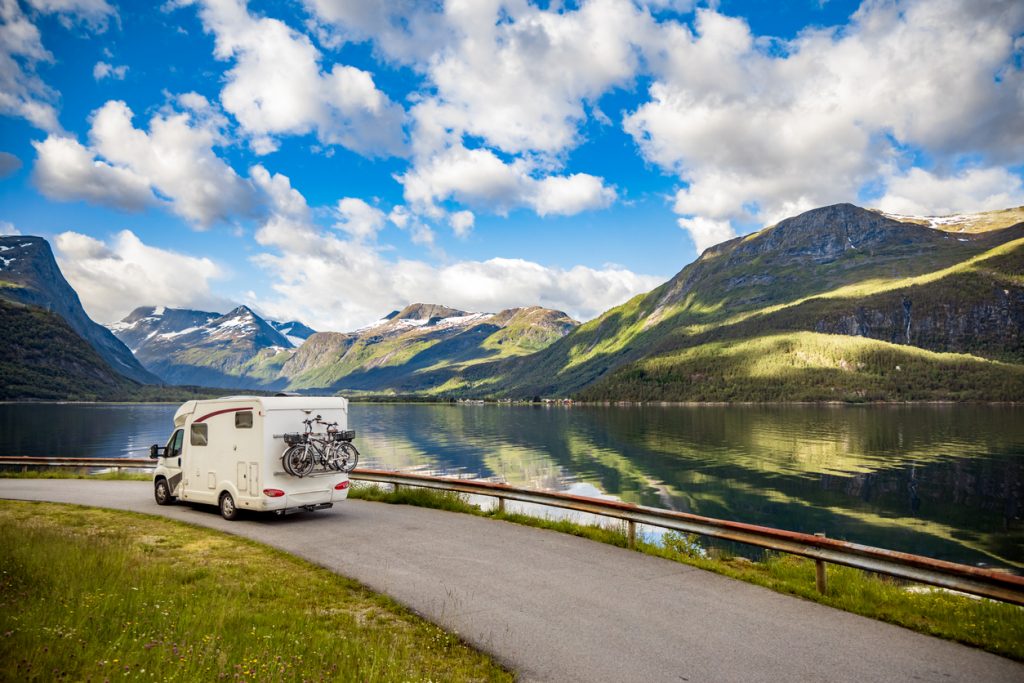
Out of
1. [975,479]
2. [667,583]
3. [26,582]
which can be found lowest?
[975,479]

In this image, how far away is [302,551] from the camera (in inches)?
595

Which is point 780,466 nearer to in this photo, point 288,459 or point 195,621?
point 288,459

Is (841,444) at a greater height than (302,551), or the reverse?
(302,551)

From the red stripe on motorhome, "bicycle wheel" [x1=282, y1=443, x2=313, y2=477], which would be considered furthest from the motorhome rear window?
"bicycle wheel" [x1=282, y1=443, x2=313, y2=477]

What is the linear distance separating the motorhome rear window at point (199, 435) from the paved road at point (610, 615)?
497cm

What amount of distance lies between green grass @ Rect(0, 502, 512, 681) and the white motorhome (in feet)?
14.7

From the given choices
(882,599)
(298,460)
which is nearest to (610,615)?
(882,599)

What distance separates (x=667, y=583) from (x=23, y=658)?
1066 centimetres

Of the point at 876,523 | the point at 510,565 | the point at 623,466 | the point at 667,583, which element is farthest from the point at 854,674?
the point at 623,466

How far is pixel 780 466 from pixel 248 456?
195 ft

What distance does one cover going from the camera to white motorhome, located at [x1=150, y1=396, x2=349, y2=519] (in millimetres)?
18688

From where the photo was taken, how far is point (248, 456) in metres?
18.9

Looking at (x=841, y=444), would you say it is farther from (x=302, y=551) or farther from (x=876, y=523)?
(x=302, y=551)

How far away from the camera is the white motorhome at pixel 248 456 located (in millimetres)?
18688
